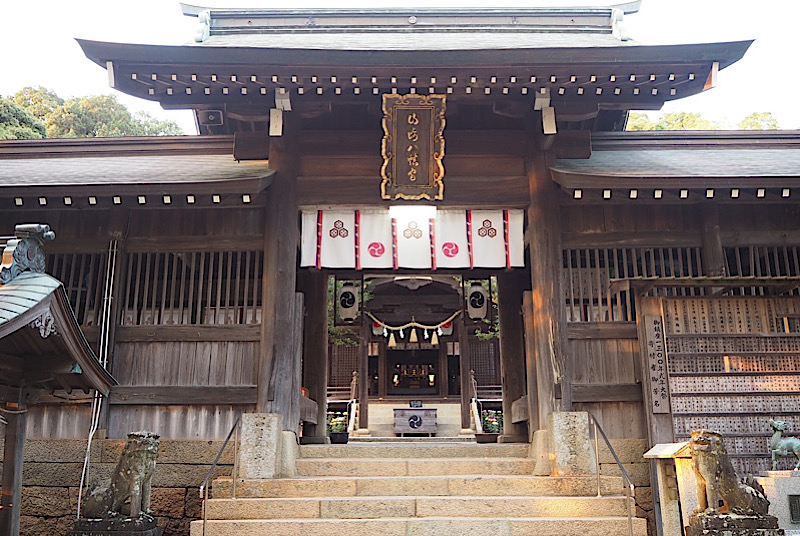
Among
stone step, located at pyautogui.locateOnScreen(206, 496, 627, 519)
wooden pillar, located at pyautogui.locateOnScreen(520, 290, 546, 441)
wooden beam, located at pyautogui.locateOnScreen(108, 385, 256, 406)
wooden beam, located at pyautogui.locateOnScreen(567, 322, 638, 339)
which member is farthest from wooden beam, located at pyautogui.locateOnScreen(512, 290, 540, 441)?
wooden beam, located at pyautogui.locateOnScreen(108, 385, 256, 406)

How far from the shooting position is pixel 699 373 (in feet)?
27.9

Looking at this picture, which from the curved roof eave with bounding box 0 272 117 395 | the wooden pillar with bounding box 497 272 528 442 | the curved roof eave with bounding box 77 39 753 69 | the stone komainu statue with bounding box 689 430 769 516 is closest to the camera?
the curved roof eave with bounding box 0 272 117 395

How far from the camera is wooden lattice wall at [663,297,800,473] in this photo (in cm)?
837

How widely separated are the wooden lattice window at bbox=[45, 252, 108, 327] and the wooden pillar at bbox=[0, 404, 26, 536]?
3510 millimetres

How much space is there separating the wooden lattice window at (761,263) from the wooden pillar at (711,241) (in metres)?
0.24

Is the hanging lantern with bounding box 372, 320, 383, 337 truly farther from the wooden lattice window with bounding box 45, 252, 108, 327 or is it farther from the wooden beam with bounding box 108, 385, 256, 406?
the wooden beam with bounding box 108, 385, 256, 406

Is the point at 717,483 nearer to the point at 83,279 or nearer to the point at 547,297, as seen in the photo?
the point at 547,297

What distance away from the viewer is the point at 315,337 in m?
12.7

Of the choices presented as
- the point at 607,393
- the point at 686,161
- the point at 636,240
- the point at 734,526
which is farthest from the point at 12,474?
the point at 686,161

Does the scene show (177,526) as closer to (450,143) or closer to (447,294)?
(450,143)

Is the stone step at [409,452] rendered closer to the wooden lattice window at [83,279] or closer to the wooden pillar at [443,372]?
the wooden lattice window at [83,279]

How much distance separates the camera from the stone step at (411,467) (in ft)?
27.2

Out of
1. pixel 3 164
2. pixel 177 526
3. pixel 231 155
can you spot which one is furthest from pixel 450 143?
pixel 3 164

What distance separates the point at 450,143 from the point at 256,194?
2824 mm
